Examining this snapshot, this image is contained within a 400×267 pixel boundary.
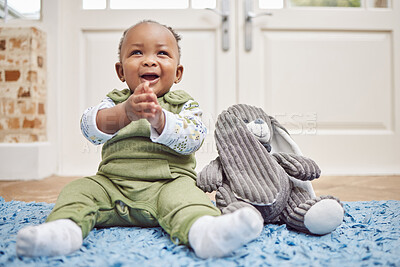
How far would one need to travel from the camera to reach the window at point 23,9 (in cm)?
176

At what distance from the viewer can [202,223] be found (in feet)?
1.69

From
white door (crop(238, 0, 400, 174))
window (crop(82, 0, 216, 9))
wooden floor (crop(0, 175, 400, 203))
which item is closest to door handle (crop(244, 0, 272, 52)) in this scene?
white door (crop(238, 0, 400, 174))

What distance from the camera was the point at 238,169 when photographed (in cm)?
71

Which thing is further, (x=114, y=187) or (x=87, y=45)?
(x=87, y=45)

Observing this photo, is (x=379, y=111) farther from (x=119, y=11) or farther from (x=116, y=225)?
(x=116, y=225)

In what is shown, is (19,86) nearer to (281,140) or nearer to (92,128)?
(92,128)

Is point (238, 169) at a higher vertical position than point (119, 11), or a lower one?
lower

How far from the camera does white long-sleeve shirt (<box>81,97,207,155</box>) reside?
0.66 meters

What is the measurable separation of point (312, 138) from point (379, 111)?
41cm

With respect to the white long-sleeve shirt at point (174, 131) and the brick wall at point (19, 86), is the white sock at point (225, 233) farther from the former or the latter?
the brick wall at point (19, 86)

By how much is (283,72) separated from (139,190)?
4.30 feet

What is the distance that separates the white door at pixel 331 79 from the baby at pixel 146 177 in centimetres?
102

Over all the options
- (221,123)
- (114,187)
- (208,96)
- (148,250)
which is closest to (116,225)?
(114,187)

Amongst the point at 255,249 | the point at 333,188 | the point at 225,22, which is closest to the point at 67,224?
the point at 255,249
